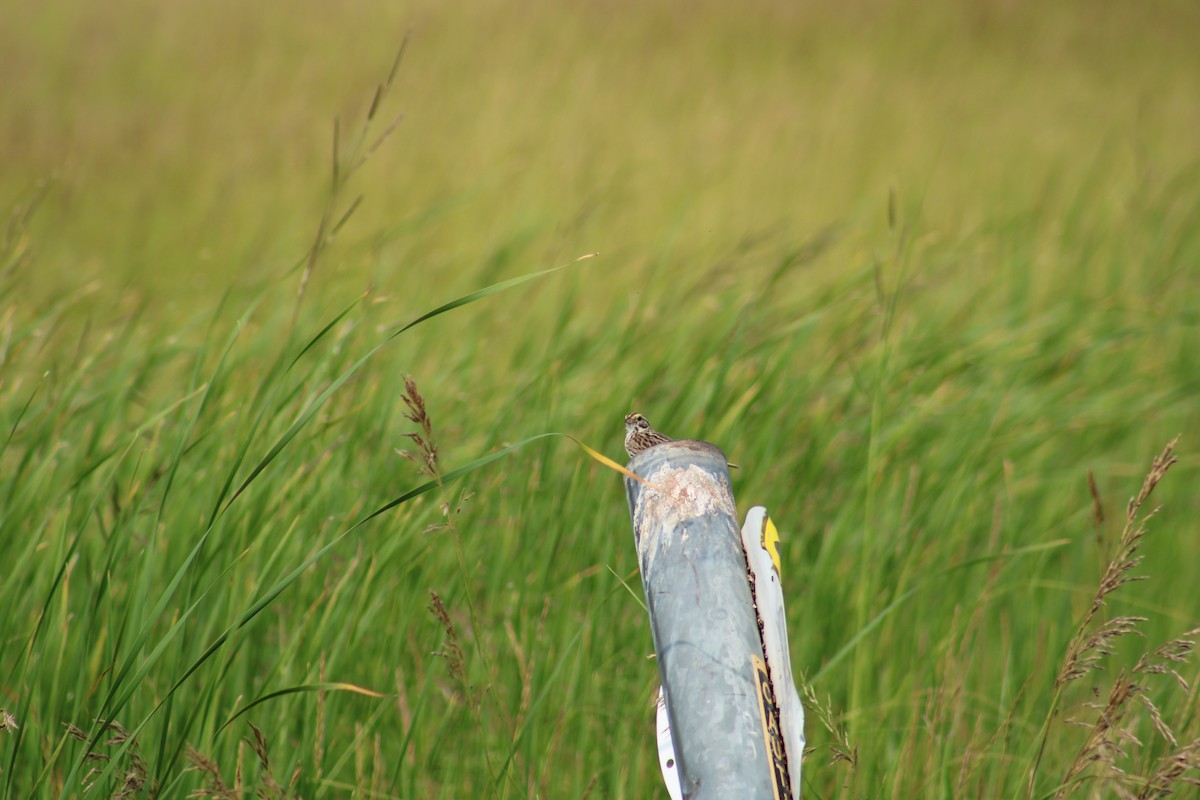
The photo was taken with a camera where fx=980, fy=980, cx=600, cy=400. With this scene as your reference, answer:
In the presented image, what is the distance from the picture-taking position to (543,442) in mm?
2371

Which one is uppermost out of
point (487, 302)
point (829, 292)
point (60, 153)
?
point (60, 153)

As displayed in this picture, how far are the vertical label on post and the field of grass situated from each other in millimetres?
304

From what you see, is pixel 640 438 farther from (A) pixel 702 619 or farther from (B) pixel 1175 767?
(B) pixel 1175 767

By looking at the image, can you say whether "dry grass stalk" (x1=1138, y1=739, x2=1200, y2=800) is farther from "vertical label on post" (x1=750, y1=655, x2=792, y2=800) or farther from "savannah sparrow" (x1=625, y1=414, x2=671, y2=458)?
"savannah sparrow" (x1=625, y1=414, x2=671, y2=458)

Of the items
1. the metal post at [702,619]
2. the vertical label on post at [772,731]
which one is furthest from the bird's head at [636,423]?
the vertical label on post at [772,731]

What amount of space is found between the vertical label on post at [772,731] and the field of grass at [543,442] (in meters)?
0.30

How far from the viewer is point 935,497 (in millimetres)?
2623

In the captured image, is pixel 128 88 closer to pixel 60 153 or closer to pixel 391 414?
pixel 60 153

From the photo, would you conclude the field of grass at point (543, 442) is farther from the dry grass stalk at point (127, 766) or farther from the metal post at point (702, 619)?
the metal post at point (702, 619)

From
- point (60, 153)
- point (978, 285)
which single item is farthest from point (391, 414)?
point (60, 153)

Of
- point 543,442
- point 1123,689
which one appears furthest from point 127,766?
point 1123,689

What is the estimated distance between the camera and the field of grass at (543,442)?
65.9 inches

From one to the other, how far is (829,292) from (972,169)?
15.3 feet

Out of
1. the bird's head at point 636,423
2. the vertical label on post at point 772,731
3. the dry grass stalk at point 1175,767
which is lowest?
the dry grass stalk at point 1175,767
